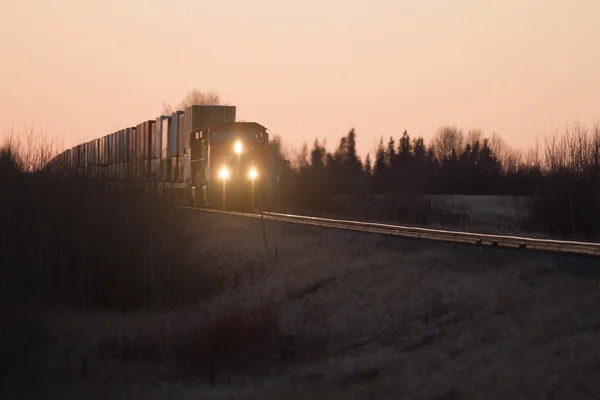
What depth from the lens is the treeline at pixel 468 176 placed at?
107 ft

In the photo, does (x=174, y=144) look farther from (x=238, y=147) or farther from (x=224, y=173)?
(x=224, y=173)

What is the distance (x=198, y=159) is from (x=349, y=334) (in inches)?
944

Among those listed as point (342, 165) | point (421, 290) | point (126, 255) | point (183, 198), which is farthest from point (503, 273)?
point (342, 165)

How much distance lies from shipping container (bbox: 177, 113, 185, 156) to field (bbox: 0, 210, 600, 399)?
17.5m

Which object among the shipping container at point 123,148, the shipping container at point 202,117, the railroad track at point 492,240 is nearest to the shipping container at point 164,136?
the shipping container at point 202,117

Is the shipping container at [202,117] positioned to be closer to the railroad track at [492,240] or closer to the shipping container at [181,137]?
the shipping container at [181,137]

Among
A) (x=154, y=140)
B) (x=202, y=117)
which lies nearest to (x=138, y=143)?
(x=154, y=140)

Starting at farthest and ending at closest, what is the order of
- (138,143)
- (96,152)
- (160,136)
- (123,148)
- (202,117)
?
(96,152) < (123,148) < (138,143) < (160,136) < (202,117)

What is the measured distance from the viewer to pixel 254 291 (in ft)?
73.4

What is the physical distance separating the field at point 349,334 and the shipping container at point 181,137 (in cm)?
1752

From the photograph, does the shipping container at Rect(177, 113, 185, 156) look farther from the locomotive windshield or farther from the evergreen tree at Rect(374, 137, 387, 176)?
the evergreen tree at Rect(374, 137, 387, 176)

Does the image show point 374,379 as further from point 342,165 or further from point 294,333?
point 342,165

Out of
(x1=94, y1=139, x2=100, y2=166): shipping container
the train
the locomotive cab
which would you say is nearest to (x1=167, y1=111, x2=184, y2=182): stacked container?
the train

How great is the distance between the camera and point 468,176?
3935 inches
